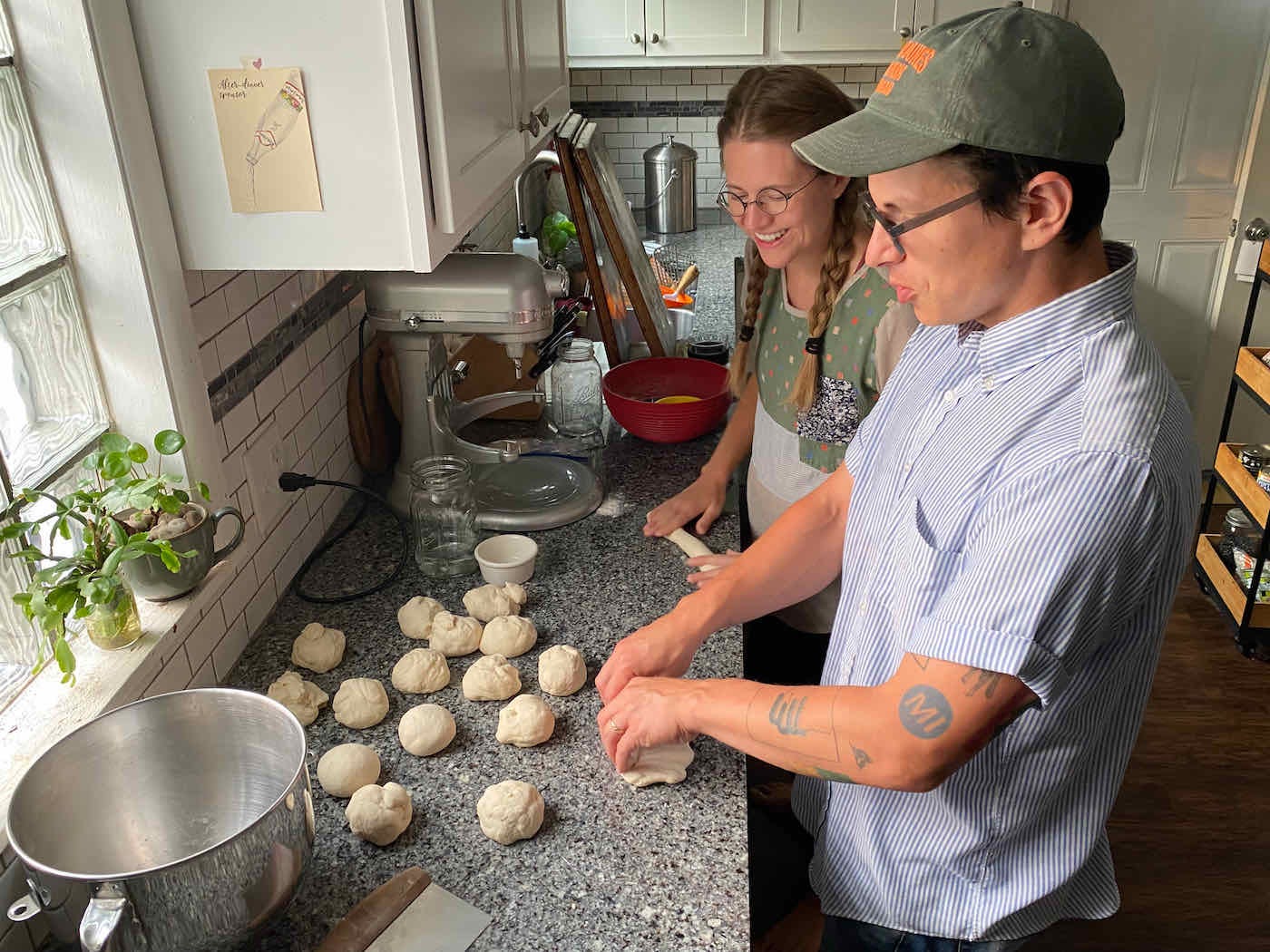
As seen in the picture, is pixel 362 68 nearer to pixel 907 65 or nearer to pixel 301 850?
pixel 907 65

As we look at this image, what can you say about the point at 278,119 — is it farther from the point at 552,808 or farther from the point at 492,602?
the point at 552,808

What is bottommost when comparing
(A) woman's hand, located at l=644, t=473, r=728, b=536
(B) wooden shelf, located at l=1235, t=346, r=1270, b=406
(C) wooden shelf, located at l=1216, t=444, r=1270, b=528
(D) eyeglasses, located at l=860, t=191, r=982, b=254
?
(C) wooden shelf, located at l=1216, t=444, r=1270, b=528

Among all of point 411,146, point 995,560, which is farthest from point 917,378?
point 411,146

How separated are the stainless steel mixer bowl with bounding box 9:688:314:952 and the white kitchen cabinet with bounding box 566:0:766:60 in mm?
2828

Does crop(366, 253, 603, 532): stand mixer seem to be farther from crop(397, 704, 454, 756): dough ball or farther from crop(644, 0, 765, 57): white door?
crop(644, 0, 765, 57): white door

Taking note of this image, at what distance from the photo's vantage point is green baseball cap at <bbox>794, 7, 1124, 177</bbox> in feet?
2.72

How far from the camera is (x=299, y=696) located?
129cm

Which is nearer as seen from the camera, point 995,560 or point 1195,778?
point 995,560

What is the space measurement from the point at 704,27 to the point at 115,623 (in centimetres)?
280

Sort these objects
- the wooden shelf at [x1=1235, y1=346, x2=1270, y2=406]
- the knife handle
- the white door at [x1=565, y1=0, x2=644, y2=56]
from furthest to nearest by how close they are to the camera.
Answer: the white door at [x1=565, y1=0, x2=644, y2=56] → the wooden shelf at [x1=1235, y1=346, x2=1270, y2=406] → the knife handle

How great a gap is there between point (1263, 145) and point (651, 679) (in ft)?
11.3

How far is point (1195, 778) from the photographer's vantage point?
2555 mm

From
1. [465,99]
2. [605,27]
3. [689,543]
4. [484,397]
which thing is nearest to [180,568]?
[465,99]

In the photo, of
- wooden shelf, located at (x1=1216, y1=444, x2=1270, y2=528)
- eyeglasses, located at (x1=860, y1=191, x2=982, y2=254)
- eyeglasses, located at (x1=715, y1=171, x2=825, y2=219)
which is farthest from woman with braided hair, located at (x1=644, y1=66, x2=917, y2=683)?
wooden shelf, located at (x1=1216, y1=444, x2=1270, y2=528)
